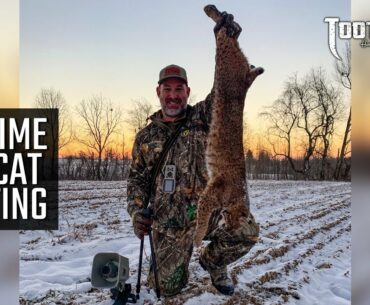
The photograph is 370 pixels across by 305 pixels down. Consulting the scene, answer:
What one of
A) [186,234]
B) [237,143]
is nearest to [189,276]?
[186,234]

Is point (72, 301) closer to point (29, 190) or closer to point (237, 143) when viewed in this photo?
point (29, 190)

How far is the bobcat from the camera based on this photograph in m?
2.63

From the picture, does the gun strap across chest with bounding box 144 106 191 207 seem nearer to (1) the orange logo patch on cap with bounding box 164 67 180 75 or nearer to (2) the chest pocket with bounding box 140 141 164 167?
(2) the chest pocket with bounding box 140 141 164 167

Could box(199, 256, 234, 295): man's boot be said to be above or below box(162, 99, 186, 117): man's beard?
below

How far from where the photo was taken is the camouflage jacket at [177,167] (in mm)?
2729

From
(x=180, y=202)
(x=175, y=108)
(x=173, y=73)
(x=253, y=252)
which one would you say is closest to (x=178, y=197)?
(x=180, y=202)

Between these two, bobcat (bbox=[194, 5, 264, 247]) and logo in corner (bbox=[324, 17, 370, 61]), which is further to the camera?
logo in corner (bbox=[324, 17, 370, 61])

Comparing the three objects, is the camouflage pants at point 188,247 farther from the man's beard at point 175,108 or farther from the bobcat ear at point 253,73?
the bobcat ear at point 253,73

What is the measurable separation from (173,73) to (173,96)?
5.8 inches

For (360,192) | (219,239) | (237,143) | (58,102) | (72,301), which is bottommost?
(72,301)

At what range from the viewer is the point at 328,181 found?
3.96 m

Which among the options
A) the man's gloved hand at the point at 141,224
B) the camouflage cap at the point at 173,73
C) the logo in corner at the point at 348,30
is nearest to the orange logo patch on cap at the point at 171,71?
the camouflage cap at the point at 173,73

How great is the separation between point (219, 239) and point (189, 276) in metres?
0.40

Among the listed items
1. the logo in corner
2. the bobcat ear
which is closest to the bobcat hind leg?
the bobcat ear
